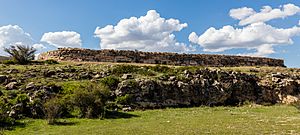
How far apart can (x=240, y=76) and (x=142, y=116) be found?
19.4 m

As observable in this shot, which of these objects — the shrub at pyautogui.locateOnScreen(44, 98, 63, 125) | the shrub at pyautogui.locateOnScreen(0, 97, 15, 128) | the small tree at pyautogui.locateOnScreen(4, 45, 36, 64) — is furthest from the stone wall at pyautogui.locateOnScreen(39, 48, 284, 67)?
the shrub at pyautogui.locateOnScreen(0, 97, 15, 128)

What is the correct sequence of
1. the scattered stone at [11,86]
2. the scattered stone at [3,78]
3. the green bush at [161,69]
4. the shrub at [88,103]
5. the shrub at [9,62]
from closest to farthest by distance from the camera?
the shrub at [88,103] < the scattered stone at [11,86] < the scattered stone at [3,78] < the shrub at [9,62] < the green bush at [161,69]

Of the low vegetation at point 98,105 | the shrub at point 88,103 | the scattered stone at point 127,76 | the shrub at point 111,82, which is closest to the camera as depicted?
the low vegetation at point 98,105

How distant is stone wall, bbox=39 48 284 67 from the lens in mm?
49031

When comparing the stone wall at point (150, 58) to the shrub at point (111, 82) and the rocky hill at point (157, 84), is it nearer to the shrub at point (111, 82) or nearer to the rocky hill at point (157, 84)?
the rocky hill at point (157, 84)

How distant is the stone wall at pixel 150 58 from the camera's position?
161ft

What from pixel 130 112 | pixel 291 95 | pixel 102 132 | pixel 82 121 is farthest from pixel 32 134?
pixel 291 95

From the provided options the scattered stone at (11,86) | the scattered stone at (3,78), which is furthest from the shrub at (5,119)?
the scattered stone at (3,78)

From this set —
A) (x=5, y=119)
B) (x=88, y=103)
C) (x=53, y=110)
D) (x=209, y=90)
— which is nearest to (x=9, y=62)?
(x=88, y=103)

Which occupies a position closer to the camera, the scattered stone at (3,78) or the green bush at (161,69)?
the scattered stone at (3,78)

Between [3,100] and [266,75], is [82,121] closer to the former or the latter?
[3,100]

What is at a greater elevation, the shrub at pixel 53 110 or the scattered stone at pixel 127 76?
the scattered stone at pixel 127 76

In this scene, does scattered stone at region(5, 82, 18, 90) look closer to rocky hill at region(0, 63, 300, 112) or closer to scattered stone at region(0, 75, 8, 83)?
rocky hill at region(0, 63, 300, 112)

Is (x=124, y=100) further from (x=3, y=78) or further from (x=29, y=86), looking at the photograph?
(x=3, y=78)
